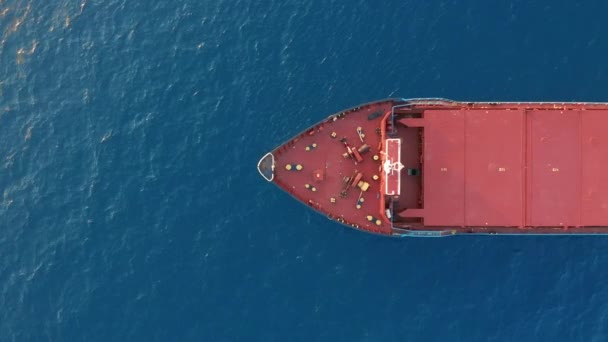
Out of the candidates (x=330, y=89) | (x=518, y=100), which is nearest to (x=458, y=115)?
(x=518, y=100)

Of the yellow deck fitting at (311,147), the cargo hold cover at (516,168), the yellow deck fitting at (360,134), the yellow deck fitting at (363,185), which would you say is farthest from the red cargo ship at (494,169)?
the yellow deck fitting at (311,147)

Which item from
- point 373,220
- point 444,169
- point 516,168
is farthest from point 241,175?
point 516,168

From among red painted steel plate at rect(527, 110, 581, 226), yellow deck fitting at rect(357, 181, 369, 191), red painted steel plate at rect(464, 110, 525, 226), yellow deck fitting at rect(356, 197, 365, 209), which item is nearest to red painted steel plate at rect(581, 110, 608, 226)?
red painted steel plate at rect(527, 110, 581, 226)

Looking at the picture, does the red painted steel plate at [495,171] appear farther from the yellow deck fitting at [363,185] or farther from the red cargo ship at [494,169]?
the yellow deck fitting at [363,185]

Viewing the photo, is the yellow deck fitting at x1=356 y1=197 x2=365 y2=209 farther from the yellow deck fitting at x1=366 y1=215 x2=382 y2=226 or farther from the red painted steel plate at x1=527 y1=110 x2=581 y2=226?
the red painted steel plate at x1=527 y1=110 x2=581 y2=226

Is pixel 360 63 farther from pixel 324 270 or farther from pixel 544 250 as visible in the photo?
pixel 544 250

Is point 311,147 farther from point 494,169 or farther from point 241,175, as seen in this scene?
point 494,169
